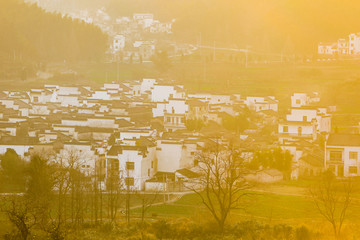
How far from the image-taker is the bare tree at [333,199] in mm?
11531

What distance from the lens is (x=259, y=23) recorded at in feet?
156

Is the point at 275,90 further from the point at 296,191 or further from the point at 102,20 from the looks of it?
the point at 102,20

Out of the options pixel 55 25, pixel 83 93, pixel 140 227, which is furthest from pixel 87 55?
pixel 140 227

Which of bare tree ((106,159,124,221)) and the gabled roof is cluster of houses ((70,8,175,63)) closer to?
the gabled roof

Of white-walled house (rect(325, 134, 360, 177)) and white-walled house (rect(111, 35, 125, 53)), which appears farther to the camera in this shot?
white-walled house (rect(111, 35, 125, 53))

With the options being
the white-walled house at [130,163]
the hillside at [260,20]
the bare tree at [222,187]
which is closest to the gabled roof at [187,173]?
the bare tree at [222,187]

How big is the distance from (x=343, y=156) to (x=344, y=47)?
69.3 ft

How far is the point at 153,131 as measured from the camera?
18.7m

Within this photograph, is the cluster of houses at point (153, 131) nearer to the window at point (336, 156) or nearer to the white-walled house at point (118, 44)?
the window at point (336, 156)

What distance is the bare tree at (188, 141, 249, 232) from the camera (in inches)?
453

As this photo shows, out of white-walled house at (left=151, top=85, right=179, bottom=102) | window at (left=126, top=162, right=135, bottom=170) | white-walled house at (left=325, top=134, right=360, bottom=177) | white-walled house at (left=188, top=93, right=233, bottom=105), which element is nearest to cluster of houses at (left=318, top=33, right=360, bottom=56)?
white-walled house at (left=188, top=93, right=233, bottom=105)

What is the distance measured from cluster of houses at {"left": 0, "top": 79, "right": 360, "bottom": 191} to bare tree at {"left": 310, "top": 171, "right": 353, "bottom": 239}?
4.12ft

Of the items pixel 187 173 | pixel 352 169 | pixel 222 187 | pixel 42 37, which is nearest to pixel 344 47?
pixel 42 37

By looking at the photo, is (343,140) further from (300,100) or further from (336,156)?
(300,100)
